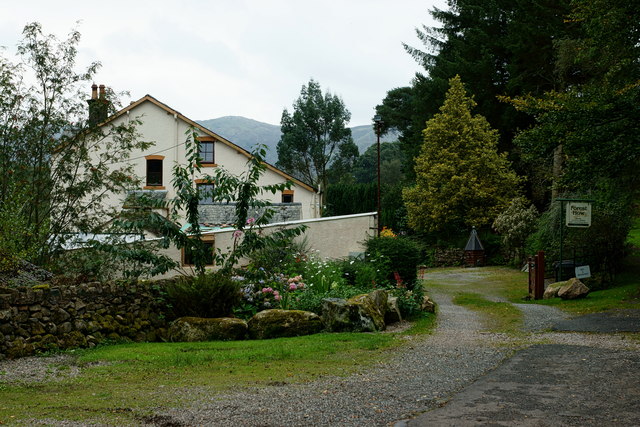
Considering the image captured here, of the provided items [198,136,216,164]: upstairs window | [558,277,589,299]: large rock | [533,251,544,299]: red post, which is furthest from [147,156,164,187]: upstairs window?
[558,277,589,299]: large rock

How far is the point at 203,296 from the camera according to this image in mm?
13164

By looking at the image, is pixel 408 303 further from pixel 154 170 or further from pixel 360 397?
pixel 154 170

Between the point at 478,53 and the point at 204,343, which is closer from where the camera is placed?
the point at 204,343

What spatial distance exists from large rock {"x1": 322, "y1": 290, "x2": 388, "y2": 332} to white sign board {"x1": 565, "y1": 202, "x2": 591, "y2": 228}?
9.58m

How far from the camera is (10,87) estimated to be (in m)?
16.3

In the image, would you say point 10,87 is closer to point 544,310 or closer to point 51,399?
point 51,399

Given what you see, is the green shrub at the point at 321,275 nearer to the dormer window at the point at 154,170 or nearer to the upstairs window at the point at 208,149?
the upstairs window at the point at 208,149

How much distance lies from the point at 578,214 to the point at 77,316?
51.7 feet

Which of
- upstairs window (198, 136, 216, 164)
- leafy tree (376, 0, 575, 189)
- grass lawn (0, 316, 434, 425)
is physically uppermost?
leafy tree (376, 0, 575, 189)

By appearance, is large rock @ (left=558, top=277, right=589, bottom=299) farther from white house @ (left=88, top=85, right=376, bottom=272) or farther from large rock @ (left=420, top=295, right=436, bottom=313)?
white house @ (left=88, top=85, right=376, bottom=272)

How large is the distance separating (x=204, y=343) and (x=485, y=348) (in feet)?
17.1

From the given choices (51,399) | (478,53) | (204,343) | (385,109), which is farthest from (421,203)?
(51,399)

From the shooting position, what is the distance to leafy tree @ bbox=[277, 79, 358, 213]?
77312 millimetres

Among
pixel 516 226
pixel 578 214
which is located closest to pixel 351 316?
pixel 578 214
